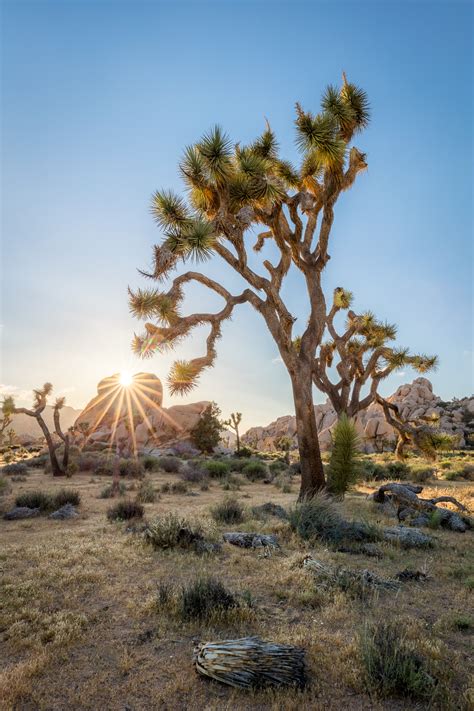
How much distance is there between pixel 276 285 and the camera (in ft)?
38.5

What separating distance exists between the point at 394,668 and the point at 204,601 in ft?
6.40

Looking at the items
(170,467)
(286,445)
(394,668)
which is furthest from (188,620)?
(286,445)

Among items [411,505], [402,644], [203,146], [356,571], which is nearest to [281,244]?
[203,146]

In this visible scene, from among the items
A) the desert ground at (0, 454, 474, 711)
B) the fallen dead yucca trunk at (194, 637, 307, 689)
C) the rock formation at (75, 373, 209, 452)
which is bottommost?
the desert ground at (0, 454, 474, 711)

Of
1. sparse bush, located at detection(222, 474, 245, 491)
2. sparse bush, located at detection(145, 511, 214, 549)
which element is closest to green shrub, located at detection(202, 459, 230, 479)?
Result: sparse bush, located at detection(222, 474, 245, 491)

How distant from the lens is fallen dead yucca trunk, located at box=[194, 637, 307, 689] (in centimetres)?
297

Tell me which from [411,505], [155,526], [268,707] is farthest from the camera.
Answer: [411,505]

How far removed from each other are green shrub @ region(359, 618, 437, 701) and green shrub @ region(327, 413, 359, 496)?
27.6 feet

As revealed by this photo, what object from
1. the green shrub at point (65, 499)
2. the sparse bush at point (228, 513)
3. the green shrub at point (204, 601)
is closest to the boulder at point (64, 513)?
the green shrub at point (65, 499)

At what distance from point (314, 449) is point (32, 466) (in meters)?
21.6

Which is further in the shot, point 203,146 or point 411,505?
point 203,146

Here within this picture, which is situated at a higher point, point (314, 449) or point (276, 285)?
point (276, 285)

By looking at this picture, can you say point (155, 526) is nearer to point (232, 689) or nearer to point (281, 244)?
point (232, 689)

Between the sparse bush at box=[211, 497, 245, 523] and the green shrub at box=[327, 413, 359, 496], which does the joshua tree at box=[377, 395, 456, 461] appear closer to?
the green shrub at box=[327, 413, 359, 496]
